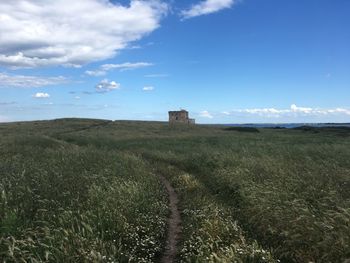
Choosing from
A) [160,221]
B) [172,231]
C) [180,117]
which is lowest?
Result: [172,231]

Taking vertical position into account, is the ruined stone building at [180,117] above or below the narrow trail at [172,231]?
above

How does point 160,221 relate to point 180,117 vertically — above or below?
below

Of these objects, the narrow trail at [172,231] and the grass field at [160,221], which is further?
the narrow trail at [172,231]

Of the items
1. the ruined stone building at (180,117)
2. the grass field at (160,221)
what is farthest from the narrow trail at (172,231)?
the ruined stone building at (180,117)

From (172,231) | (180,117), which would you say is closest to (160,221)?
(172,231)

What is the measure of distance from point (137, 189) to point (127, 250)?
4.76 meters

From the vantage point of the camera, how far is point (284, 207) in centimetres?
1103

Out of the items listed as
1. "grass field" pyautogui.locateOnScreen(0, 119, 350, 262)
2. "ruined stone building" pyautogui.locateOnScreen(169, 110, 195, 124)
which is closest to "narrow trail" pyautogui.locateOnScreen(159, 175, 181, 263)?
"grass field" pyautogui.locateOnScreen(0, 119, 350, 262)

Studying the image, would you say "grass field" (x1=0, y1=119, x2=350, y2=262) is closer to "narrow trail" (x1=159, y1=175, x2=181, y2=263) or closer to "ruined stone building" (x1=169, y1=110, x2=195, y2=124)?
"narrow trail" (x1=159, y1=175, x2=181, y2=263)

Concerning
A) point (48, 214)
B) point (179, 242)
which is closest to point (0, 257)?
point (48, 214)

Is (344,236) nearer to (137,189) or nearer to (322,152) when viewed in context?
(137,189)

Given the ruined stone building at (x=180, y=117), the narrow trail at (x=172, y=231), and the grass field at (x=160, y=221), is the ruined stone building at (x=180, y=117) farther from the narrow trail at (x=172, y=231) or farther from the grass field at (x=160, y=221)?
the grass field at (x=160, y=221)

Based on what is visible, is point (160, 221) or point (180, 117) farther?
point (180, 117)

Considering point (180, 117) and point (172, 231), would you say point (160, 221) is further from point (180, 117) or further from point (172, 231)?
point (180, 117)
